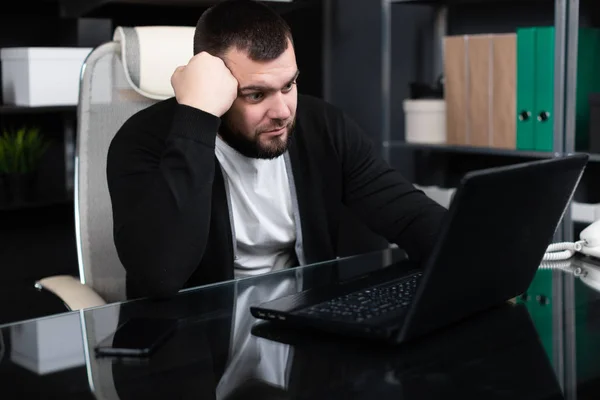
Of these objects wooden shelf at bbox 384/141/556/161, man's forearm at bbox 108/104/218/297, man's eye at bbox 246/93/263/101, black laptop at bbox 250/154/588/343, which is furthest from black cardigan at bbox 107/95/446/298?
wooden shelf at bbox 384/141/556/161

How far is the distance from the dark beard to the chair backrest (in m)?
0.21

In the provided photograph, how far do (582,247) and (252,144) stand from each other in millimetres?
598

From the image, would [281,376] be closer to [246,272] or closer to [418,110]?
[246,272]

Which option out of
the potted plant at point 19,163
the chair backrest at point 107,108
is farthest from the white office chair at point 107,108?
the potted plant at point 19,163

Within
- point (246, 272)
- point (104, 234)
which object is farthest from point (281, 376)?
point (104, 234)

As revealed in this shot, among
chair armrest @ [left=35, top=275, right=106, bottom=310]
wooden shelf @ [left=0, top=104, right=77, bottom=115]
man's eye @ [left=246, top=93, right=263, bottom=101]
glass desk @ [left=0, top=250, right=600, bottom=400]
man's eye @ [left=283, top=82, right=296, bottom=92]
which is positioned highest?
man's eye @ [left=283, top=82, right=296, bottom=92]

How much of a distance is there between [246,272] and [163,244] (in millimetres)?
306

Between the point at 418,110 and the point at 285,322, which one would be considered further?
the point at 418,110

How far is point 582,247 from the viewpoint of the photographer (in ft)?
4.98

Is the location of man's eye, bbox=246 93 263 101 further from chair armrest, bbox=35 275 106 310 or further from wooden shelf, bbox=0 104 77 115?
wooden shelf, bbox=0 104 77 115

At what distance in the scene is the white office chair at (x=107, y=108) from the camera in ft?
5.56

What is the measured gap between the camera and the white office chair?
1.69m

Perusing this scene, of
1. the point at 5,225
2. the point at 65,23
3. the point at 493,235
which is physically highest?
the point at 65,23

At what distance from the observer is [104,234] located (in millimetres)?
1708
